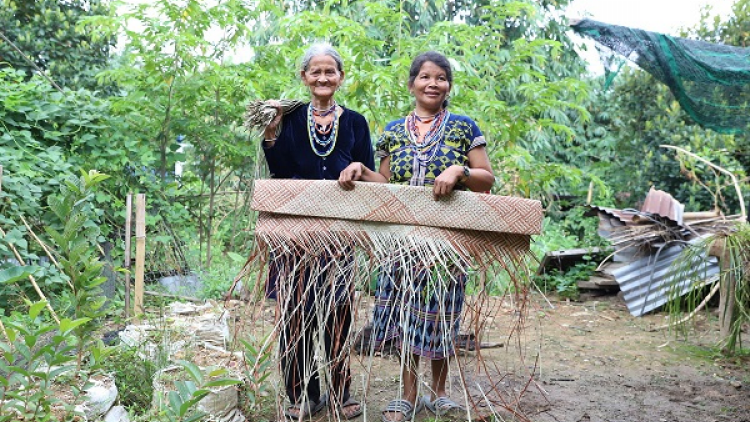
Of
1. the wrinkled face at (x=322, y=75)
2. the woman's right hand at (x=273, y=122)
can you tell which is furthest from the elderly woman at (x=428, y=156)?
the woman's right hand at (x=273, y=122)

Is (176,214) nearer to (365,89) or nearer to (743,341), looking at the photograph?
(365,89)

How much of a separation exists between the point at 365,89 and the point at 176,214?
1.82 metres

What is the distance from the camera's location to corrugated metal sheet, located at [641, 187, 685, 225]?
5930 mm

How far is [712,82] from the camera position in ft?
17.9

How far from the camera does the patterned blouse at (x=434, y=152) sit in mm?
2734

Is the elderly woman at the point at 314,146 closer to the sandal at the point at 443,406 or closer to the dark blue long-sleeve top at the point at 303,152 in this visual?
the dark blue long-sleeve top at the point at 303,152

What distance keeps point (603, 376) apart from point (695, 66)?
2.80 m

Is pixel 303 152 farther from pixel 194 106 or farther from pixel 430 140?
pixel 194 106

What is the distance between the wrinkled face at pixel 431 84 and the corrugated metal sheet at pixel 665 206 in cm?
386

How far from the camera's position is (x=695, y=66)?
5.38 metres

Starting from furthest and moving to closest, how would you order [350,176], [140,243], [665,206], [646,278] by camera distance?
1. [646,278]
2. [665,206]
3. [140,243]
4. [350,176]

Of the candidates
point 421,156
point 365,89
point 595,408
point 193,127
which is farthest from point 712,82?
point 193,127

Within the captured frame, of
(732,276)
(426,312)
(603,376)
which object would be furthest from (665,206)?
(426,312)

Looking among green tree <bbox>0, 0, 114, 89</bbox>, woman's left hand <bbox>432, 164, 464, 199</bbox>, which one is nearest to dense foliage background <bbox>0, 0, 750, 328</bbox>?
woman's left hand <bbox>432, 164, 464, 199</bbox>
